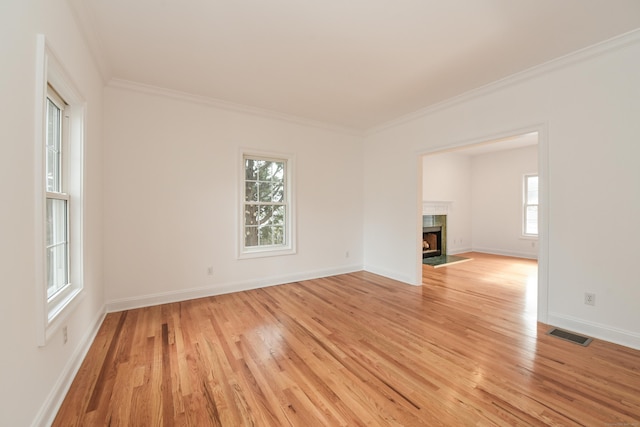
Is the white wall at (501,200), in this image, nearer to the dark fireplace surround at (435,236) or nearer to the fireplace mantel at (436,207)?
the fireplace mantel at (436,207)

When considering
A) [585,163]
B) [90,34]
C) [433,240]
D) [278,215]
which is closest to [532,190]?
[433,240]

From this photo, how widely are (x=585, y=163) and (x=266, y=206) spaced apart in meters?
3.93

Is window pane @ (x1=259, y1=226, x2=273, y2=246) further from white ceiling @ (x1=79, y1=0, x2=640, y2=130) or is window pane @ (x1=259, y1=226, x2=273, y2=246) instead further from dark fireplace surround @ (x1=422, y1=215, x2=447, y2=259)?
dark fireplace surround @ (x1=422, y1=215, x2=447, y2=259)

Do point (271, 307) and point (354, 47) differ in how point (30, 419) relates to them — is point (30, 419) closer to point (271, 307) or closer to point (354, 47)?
point (271, 307)

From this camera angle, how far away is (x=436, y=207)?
6.94 meters

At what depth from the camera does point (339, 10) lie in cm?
207

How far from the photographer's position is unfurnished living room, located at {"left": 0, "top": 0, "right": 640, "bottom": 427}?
1581mm

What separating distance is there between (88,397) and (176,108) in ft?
10.5

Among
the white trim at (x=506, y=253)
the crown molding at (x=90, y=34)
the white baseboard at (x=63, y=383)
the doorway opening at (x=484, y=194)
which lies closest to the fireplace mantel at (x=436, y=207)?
the doorway opening at (x=484, y=194)

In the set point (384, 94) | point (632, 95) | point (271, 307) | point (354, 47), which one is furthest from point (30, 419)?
point (632, 95)

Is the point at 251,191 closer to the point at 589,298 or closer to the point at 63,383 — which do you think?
the point at 63,383

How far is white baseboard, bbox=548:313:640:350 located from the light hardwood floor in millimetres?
101

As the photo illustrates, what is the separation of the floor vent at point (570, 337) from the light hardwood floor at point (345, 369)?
0.07 m

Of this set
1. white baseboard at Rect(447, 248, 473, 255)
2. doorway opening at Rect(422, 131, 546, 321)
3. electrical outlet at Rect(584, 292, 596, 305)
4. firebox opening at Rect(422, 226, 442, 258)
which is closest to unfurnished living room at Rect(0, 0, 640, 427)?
electrical outlet at Rect(584, 292, 596, 305)
